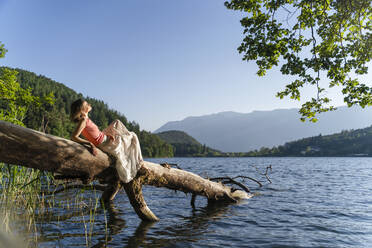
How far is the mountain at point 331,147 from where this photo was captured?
143 meters

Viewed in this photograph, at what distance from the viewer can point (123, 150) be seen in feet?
22.1

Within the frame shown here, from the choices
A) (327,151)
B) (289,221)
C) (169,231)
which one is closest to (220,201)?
(289,221)

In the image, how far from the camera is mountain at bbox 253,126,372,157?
470 feet

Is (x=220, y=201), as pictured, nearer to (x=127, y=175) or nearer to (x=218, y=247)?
(x=218, y=247)

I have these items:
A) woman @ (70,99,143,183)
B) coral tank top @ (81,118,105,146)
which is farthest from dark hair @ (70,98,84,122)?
coral tank top @ (81,118,105,146)

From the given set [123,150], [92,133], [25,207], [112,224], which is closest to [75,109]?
[92,133]

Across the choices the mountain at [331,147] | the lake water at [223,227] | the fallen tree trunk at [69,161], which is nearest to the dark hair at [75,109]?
the fallen tree trunk at [69,161]

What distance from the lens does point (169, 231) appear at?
7.84 metres

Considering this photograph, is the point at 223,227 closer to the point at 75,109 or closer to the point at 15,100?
the point at 75,109

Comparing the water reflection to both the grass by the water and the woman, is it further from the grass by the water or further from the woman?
the woman

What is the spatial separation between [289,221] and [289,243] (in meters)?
2.59

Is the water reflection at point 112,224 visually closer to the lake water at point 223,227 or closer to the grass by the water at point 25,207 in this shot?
the lake water at point 223,227

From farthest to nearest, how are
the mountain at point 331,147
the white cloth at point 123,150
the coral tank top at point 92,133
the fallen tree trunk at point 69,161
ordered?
the mountain at point 331,147 < the white cloth at point 123,150 < the coral tank top at point 92,133 < the fallen tree trunk at point 69,161

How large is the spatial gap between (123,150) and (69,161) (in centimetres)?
151
